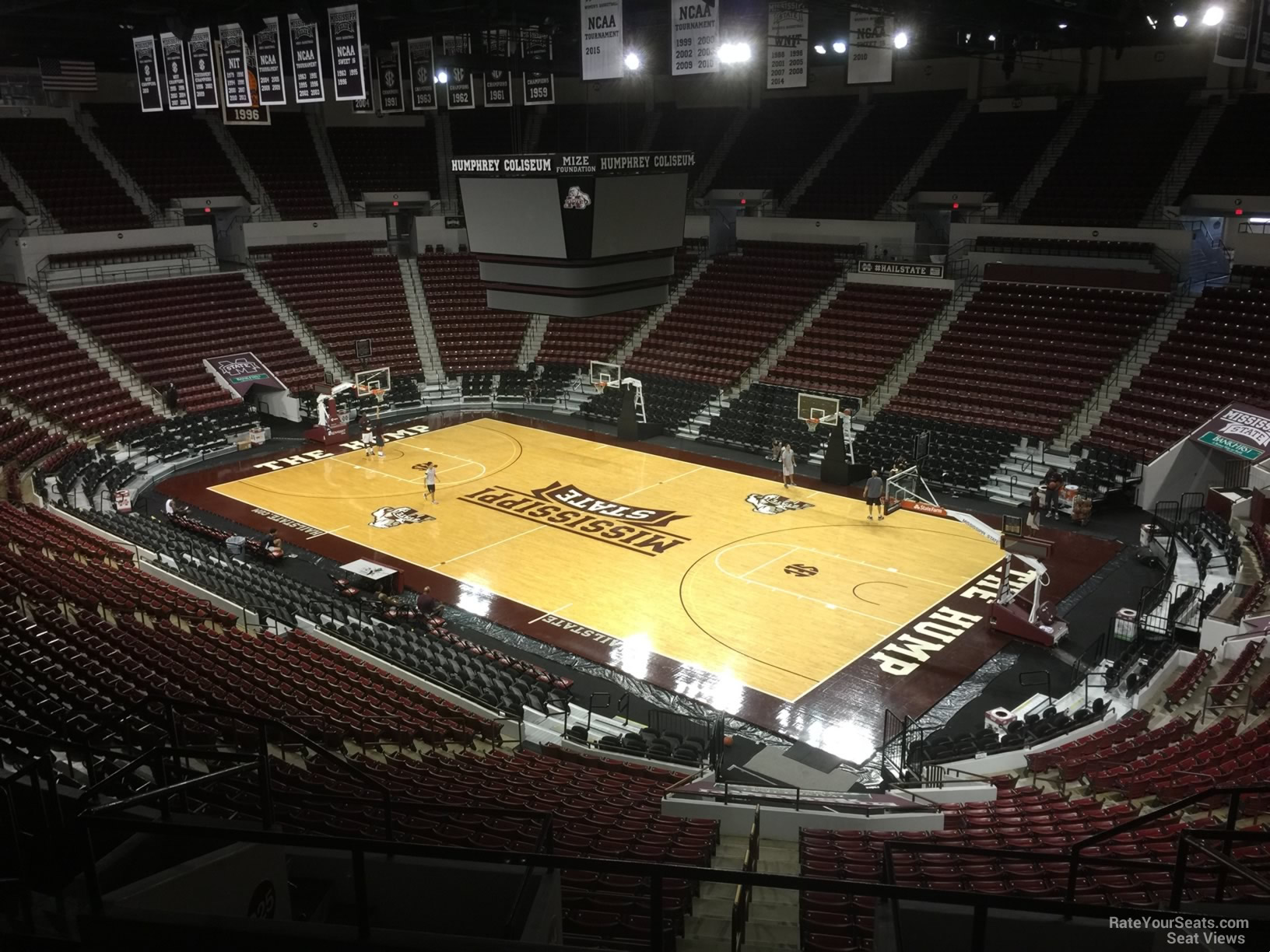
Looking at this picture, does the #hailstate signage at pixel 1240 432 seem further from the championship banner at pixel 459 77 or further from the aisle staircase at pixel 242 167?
the aisle staircase at pixel 242 167

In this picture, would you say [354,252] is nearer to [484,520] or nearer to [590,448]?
[590,448]

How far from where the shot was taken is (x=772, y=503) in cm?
2517

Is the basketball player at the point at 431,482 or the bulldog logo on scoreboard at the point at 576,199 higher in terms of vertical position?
the bulldog logo on scoreboard at the point at 576,199

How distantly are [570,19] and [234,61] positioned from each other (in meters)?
9.45

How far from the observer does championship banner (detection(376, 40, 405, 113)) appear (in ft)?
83.6

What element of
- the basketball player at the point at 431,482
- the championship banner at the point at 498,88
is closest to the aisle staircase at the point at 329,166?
the championship banner at the point at 498,88

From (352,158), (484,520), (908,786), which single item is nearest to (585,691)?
(908,786)

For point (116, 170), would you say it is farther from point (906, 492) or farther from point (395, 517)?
point (906, 492)

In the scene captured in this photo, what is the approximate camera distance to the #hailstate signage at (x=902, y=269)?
33281 millimetres

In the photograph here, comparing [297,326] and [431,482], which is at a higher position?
[297,326]

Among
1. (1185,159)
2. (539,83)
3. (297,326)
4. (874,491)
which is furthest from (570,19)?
(1185,159)

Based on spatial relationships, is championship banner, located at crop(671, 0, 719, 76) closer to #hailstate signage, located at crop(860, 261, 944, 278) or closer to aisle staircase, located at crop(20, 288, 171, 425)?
#hailstate signage, located at crop(860, 261, 944, 278)

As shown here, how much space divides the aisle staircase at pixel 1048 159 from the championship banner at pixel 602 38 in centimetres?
1952

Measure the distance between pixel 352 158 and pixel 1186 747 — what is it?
4004 cm
